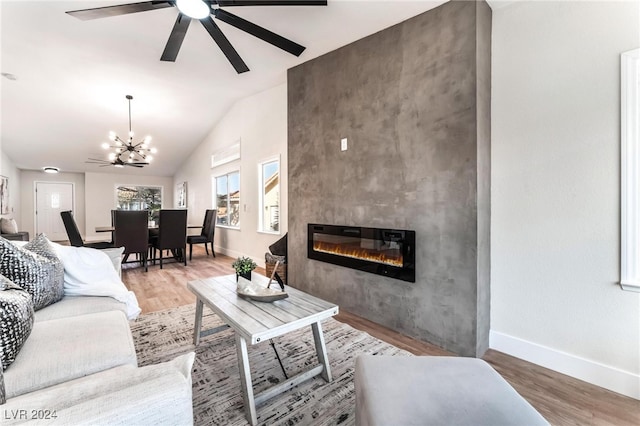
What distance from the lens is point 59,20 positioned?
2.98 meters

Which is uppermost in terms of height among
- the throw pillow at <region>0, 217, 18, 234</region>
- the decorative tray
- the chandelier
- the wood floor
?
the chandelier

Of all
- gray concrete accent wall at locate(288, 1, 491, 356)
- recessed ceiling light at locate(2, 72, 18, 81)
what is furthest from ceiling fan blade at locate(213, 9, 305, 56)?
recessed ceiling light at locate(2, 72, 18, 81)

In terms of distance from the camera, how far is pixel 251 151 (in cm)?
512

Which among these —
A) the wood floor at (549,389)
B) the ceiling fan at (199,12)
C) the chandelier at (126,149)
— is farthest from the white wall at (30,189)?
the ceiling fan at (199,12)

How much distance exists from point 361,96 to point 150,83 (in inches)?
145

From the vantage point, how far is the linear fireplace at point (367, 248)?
93.2 inches

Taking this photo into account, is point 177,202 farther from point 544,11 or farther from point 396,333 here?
point 544,11

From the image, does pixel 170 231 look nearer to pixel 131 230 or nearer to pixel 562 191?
pixel 131 230

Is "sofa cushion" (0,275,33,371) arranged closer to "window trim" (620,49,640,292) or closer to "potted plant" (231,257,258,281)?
"potted plant" (231,257,258,281)

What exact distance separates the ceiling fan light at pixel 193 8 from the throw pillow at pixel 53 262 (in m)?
1.86

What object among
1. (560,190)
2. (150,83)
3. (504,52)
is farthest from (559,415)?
(150,83)

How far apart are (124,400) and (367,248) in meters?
2.25

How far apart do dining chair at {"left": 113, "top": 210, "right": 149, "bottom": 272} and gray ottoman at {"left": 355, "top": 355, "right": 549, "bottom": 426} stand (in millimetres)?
4684

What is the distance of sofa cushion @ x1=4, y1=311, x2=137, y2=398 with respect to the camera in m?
1.01
